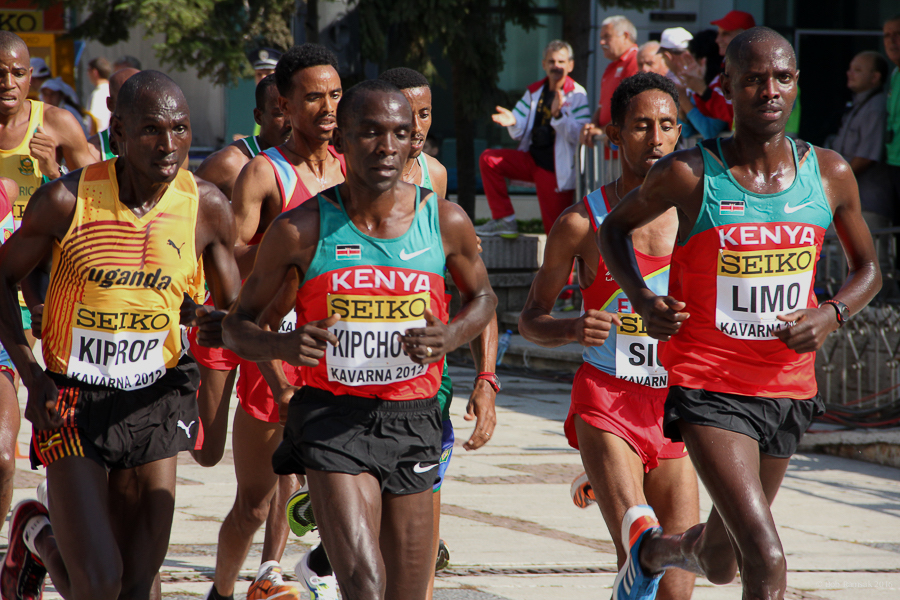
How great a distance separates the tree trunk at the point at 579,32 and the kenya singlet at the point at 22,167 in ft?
30.7

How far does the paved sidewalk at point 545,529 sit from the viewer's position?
17.8 ft

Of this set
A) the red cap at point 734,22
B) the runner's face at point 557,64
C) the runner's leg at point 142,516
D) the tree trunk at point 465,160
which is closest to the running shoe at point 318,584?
the runner's leg at point 142,516

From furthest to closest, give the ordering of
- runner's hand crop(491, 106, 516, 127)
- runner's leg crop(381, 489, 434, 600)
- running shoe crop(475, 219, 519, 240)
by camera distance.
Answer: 1. running shoe crop(475, 219, 519, 240)
2. runner's hand crop(491, 106, 516, 127)
3. runner's leg crop(381, 489, 434, 600)

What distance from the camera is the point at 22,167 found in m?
6.46

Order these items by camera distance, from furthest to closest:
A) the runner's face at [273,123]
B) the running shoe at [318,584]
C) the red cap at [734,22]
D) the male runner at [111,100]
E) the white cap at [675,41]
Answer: the white cap at [675,41]
the red cap at [734,22]
the male runner at [111,100]
the runner's face at [273,123]
the running shoe at [318,584]

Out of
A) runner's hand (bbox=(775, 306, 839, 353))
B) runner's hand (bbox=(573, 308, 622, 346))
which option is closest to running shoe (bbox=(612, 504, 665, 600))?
runner's hand (bbox=(573, 308, 622, 346))

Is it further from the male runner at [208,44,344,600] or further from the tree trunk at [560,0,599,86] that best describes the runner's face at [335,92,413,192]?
the tree trunk at [560,0,599,86]

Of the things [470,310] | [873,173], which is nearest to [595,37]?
[873,173]

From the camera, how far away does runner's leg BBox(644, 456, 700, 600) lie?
450cm

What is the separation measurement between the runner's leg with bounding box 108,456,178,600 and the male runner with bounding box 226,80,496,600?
509mm

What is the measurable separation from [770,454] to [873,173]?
Result: 5.86 m

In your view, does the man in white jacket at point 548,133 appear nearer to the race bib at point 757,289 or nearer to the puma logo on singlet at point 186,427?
the puma logo on singlet at point 186,427

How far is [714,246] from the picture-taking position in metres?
3.91

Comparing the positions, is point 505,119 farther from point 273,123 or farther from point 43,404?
point 43,404
